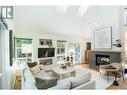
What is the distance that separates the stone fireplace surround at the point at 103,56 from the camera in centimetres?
538

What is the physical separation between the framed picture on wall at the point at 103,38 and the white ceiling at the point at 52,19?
699 mm

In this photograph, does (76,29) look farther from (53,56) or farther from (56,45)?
(53,56)

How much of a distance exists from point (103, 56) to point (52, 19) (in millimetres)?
2983

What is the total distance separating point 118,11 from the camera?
5.56 meters

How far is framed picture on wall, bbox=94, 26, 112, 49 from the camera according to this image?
19.2 feet

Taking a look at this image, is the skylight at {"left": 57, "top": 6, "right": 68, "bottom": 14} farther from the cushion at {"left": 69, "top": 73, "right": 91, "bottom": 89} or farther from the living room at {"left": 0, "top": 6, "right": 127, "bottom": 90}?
the cushion at {"left": 69, "top": 73, "right": 91, "bottom": 89}

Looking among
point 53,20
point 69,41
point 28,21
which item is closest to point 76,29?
point 69,41

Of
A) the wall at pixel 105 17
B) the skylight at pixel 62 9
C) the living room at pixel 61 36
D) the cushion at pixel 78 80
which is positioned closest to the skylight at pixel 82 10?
the living room at pixel 61 36

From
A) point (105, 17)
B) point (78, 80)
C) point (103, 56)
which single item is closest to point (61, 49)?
point (103, 56)

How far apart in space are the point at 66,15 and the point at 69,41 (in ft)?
8.30

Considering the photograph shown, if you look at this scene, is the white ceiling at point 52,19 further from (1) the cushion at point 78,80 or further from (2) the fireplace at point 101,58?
(1) the cushion at point 78,80

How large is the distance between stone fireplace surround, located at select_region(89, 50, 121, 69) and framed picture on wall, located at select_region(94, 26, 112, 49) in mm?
265

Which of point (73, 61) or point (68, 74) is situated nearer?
Result: point (68, 74)

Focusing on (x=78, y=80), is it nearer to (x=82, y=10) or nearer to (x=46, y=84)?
(x=46, y=84)
